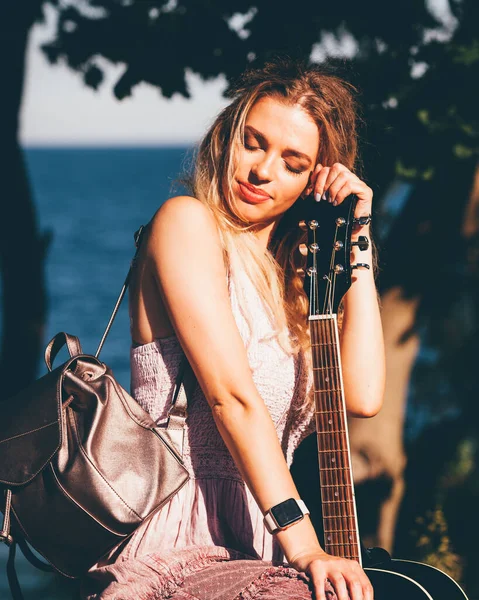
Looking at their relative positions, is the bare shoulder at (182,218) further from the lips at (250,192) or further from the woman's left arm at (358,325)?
the woman's left arm at (358,325)

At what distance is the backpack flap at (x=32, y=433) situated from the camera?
7.27 ft

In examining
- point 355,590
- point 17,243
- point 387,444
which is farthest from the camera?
point 387,444

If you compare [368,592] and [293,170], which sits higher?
[293,170]

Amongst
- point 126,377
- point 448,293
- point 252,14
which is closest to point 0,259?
point 252,14

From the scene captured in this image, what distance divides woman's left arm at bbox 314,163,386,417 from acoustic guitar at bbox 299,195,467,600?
67 mm

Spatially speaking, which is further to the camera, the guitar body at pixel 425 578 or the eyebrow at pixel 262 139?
the eyebrow at pixel 262 139

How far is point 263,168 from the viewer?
2740 millimetres

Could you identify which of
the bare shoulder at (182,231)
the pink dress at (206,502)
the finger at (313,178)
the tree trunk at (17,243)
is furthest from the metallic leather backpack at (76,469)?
the tree trunk at (17,243)

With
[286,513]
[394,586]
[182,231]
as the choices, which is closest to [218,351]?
[182,231]

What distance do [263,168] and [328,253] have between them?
0.34 metres

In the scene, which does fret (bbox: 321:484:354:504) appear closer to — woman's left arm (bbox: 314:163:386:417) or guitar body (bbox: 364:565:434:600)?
guitar body (bbox: 364:565:434:600)

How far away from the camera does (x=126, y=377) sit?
24000 millimetres

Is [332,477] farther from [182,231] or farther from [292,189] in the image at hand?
[292,189]

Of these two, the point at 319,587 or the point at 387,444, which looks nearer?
the point at 319,587
